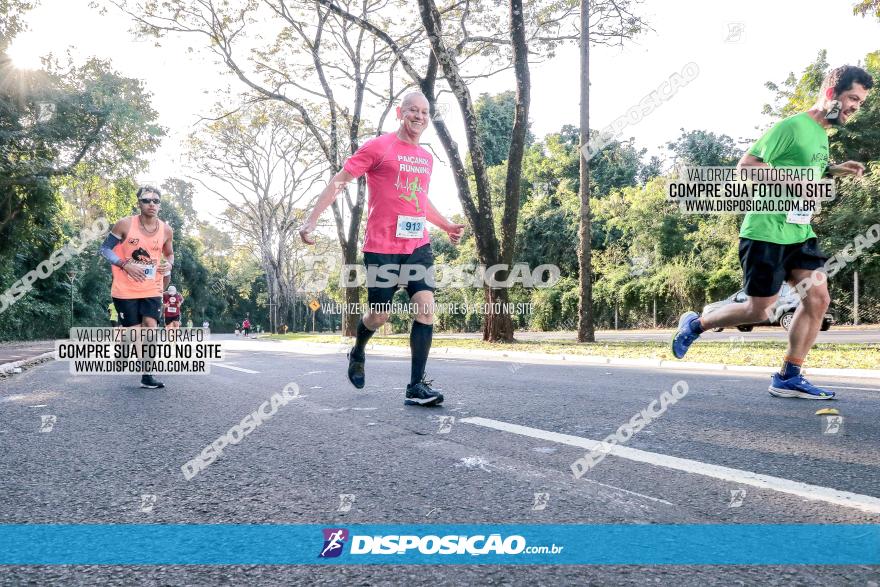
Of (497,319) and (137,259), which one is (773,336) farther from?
(137,259)

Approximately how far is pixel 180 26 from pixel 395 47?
884cm

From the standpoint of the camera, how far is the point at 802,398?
15.6 ft

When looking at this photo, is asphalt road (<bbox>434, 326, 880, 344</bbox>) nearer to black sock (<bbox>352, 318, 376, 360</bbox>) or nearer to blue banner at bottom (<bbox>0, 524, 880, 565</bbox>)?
black sock (<bbox>352, 318, 376, 360</bbox>)

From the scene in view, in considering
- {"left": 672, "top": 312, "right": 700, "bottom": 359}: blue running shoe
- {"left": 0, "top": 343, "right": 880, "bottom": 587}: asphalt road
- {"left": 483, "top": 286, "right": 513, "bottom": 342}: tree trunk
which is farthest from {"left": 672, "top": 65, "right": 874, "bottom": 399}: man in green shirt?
{"left": 483, "top": 286, "right": 513, "bottom": 342}: tree trunk

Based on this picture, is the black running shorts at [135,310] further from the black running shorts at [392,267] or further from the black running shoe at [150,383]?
the black running shorts at [392,267]

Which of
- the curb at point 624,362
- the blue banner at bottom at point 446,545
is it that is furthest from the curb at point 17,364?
the blue banner at bottom at point 446,545

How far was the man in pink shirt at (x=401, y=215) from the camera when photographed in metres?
4.54

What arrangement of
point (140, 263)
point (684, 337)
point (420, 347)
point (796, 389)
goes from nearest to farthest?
1. point (420, 347)
2. point (796, 389)
3. point (684, 337)
4. point (140, 263)

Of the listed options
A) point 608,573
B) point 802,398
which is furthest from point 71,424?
point 802,398

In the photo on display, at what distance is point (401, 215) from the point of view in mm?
4582

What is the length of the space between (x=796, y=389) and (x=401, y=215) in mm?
3500

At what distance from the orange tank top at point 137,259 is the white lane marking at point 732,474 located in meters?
4.76

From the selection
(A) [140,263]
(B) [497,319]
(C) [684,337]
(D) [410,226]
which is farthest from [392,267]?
(B) [497,319]

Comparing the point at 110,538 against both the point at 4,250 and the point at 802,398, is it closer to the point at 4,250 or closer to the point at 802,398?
the point at 802,398
